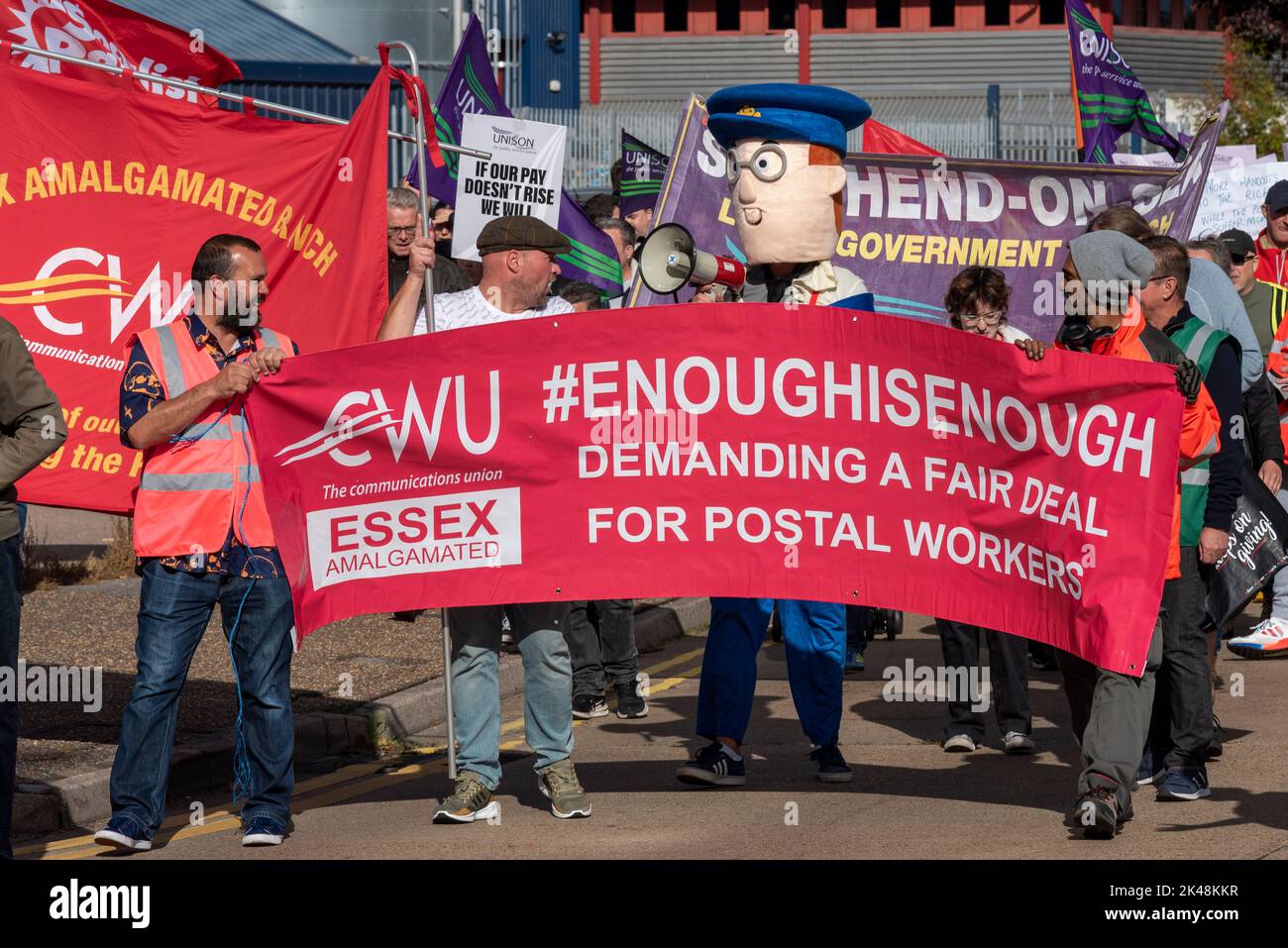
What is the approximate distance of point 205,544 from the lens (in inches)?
258

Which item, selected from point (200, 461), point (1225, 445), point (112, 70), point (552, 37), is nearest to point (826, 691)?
point (1225, 445)

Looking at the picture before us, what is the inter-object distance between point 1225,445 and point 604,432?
2439 millimetres

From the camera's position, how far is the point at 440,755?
8531 millimetres

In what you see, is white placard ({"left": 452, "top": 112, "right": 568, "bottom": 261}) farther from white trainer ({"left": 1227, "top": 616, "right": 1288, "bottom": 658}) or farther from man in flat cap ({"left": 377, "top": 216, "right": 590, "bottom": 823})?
white trainer ({"left": 1227, "top": 616, "right": 1288, "bottom": 658})

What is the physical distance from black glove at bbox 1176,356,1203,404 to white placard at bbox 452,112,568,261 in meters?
4.84

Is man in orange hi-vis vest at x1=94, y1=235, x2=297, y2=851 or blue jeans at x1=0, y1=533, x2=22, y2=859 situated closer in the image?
blue jeans at x1=0, y1=533, x2=22, y2=859

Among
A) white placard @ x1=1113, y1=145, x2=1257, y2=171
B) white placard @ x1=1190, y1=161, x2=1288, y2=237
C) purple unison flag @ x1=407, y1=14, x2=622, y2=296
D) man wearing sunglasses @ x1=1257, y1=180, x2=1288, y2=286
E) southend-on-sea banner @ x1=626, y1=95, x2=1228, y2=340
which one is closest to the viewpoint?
southend-on-sea banner @ x1=626, y1=95, x2=1228, y2=340

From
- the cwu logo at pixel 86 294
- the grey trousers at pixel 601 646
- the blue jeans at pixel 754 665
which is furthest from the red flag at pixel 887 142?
A: the cwu logo at pixel 86 294

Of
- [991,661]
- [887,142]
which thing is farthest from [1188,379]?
[887,142]

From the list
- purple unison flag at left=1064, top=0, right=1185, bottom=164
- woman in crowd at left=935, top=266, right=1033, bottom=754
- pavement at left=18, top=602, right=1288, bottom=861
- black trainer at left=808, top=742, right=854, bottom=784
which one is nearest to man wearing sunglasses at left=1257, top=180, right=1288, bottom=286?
purple unison flag at left=1064, top=0, right=1185, bottom=164

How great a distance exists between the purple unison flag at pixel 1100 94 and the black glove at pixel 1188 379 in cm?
805

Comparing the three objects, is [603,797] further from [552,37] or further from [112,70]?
[552,37]

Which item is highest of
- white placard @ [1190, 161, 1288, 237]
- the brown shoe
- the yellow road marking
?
white placard @ [1190, 161, 1288, 237]

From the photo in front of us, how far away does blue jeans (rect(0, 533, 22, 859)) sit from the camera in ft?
19.8
